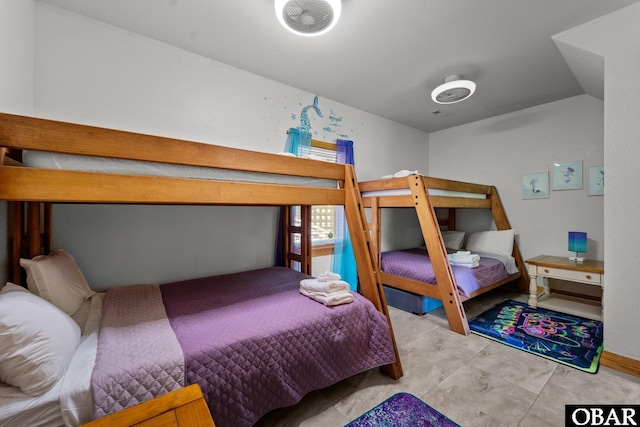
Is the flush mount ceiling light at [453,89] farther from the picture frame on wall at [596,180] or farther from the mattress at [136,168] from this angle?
the mattress at [136,168]

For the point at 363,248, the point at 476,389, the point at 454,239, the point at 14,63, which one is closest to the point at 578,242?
the point at 454,239

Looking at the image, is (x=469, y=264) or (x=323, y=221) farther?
(x=323, y=221)

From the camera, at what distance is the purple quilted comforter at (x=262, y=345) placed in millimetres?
1120

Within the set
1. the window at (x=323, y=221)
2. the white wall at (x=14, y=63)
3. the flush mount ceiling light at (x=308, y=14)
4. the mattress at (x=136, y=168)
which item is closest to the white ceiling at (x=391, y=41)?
the flush mount ceiling light at (x=308, y=14)

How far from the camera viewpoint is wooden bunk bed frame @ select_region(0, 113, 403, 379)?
3.14 feet

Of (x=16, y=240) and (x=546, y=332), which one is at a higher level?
(x=16, y=240)

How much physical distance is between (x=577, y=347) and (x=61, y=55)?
14.3ft

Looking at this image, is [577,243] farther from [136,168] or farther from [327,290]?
[136,168]

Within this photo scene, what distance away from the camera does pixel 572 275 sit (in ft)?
8.29

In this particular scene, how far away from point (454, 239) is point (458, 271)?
132cm

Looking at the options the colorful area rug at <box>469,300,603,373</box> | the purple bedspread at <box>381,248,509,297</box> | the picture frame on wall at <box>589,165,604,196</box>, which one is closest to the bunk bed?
the purple bedspread at <box>381,248,509,297</box>

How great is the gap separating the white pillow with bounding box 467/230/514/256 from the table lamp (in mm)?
565

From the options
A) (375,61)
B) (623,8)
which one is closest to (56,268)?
(375,61)

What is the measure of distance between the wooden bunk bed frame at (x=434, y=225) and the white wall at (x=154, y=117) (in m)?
1.22
